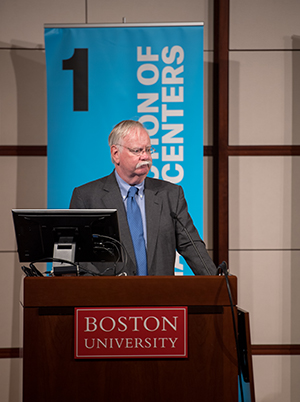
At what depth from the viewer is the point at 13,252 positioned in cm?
325

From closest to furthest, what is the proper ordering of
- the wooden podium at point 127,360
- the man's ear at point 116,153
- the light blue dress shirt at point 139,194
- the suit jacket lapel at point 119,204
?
the wooden podium at point 127,360 < the suit jacket lapel at point 119,204 < the light blue dress shirt at point 139,194 < the man's ear at point 116,153

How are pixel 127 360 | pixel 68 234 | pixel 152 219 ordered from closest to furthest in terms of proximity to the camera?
1. pixel 127 360
2. pixel 68 234
3. pixel 152 219

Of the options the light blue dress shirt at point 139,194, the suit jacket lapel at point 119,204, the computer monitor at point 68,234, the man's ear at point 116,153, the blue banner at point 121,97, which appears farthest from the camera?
the blue banner at point 121,97

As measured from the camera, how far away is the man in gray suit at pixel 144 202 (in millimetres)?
2256

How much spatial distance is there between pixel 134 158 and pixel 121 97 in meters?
0.76

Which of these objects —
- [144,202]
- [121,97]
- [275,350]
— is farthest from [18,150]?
[275,350]

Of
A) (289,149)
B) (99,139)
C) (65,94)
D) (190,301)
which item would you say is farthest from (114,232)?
(289,149)

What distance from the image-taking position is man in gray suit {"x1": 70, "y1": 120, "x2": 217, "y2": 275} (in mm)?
2256

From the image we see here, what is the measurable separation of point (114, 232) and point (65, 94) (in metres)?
1.59

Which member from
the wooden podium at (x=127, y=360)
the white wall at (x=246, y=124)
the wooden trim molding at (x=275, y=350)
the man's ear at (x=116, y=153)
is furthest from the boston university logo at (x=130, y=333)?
the wooden trim molding at (x=275, y=350)

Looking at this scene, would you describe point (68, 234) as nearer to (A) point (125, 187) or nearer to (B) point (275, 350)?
(A) point (125, 187)

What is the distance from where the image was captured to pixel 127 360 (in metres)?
1.23

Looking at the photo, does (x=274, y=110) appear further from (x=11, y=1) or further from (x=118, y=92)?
(x=11, y=1)

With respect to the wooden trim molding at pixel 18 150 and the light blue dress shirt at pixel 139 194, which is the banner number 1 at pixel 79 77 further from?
the light blue dress shirt at pixel 139 194
